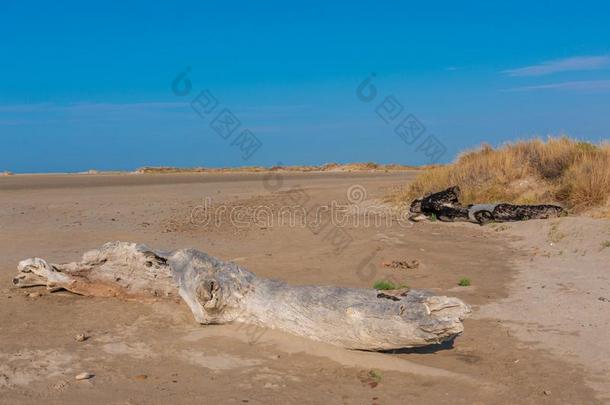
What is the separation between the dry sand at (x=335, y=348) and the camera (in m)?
5.39

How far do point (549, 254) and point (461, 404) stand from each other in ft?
24.3

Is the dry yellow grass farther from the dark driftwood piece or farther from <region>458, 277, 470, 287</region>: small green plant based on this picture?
<region>458, 277, 470, 287</region>: small green plant

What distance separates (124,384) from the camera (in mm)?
5410

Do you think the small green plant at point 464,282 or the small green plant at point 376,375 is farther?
the small green plant at point 464,282

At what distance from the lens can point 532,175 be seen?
65.2 ft

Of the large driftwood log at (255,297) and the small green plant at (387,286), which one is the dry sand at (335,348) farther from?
the small green plant at (387,286)

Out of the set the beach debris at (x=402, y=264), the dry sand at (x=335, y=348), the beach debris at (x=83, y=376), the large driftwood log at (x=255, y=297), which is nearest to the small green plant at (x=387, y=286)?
the dry sand at (x=335, y=348)

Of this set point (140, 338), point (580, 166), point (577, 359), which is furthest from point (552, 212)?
point (140, 338)

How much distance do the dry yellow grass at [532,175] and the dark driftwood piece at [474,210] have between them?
1431mm

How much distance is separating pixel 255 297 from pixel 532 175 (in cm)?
1523

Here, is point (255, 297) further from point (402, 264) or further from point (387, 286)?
point (402, 264)

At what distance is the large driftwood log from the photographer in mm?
5992

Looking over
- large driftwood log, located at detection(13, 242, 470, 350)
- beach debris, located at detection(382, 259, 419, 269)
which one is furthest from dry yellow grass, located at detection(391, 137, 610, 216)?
large driftwood log, located at detection(13, 242, 470, 350)

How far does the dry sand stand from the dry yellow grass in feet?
12.7
